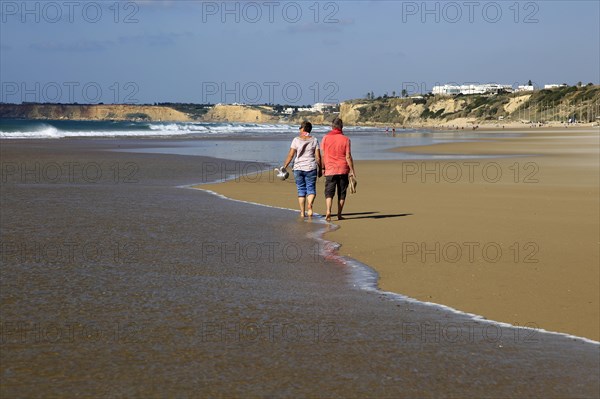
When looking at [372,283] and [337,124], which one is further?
[337,124]

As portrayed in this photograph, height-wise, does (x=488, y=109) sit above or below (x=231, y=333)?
above

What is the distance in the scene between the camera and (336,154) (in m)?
12.0

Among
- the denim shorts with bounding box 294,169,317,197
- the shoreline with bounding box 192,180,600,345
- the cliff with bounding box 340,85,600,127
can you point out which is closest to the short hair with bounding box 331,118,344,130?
the denim shorts with bounding box 294,169,317,197

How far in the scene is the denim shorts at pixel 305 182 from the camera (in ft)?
39.5

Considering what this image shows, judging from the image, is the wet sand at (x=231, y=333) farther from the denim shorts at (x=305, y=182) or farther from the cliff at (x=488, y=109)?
the cliff at (x=488, y=109)

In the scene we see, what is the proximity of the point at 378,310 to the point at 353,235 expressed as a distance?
13.6ft

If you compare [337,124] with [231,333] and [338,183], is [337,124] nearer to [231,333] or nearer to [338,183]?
[338,183]

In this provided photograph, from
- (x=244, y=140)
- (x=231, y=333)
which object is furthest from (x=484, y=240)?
→ (x=244, y=140)

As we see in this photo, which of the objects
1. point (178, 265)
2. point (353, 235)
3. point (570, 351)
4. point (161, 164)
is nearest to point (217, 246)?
point (178, 265)

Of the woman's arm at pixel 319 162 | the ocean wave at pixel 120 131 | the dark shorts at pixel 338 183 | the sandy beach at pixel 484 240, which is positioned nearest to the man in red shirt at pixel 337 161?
the dark shorts at pixel 338 183

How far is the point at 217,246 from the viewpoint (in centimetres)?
898

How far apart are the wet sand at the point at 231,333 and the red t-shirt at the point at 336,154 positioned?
2.66 m

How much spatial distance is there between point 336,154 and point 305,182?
0.72 meters

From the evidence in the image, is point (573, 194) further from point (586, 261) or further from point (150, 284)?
point (150, 284)
